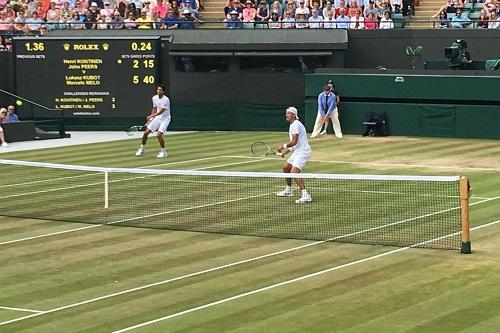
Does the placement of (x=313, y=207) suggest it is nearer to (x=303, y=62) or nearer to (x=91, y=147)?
(x=91, y=147)

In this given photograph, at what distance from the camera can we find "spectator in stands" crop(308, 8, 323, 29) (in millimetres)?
41591

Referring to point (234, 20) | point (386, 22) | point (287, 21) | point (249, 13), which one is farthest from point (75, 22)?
point (386, 22)

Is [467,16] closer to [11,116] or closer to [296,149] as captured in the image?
[11,116]

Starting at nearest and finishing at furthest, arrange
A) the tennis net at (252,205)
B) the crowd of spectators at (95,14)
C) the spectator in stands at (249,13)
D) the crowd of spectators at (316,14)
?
the tennis net at (252,205) < the crowd of spectators at (316,14) < the spectator in stands at (249,13) < the crowd of spectators at (95,14)

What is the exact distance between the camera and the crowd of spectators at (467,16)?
131 ft

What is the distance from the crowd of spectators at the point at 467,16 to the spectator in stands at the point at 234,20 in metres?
7.22

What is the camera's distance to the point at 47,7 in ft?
152

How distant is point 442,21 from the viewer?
131ft

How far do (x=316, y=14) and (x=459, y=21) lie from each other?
5685mm

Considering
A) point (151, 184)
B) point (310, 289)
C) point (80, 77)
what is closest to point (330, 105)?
point (80, 77)

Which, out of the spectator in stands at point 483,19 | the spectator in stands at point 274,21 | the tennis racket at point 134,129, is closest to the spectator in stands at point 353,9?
the spectator in stands at point 274,21

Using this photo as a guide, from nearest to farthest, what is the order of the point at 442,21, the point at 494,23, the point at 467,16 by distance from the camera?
the point at 442,21, the point at 494,23, the point at 467,16

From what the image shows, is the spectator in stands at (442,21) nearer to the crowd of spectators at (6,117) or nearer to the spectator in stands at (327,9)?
the spectator in stands at (327,9)

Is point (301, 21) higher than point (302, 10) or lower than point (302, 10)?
lower
